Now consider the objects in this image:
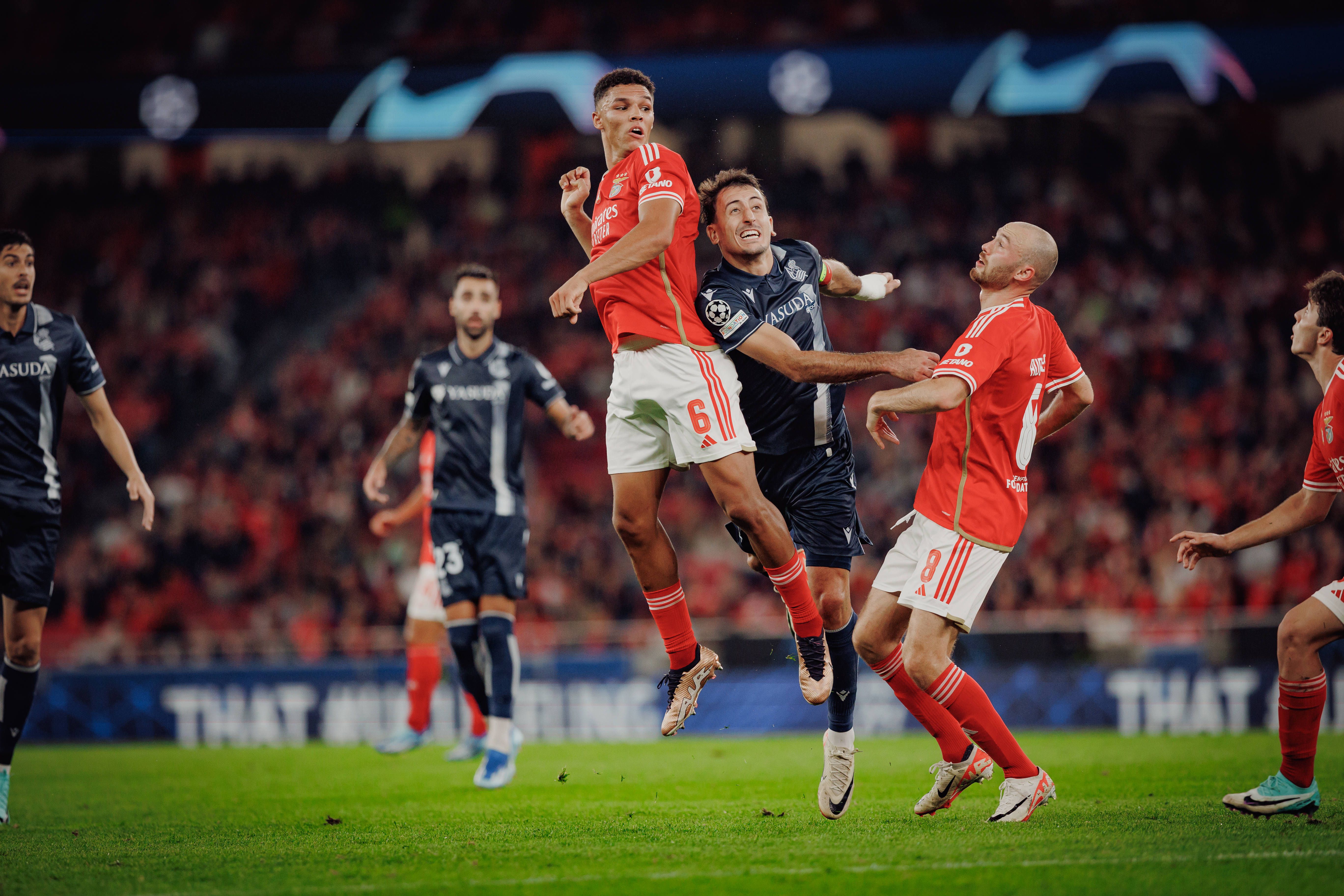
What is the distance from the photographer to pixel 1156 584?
589 inches

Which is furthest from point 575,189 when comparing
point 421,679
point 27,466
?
point 421,679

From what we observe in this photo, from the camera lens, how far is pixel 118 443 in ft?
23.9

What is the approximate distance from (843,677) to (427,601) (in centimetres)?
464

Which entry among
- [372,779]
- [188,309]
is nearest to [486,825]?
[372,779]

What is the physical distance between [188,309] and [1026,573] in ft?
48.9

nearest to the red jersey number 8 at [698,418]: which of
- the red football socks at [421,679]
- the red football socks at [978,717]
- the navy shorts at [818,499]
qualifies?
the navy shorts at [818,499]

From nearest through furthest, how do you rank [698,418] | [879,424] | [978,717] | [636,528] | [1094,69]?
1. [879,424]
2. [978,717]
3. [698,418]
4. [636,528]
5. [1094,69]

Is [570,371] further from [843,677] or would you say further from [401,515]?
[843,677]

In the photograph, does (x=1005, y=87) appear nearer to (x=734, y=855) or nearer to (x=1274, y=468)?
(x=1274, y=468)

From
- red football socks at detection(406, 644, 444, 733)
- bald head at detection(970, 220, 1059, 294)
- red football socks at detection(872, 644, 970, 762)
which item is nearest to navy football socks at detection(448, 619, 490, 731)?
red football socks at detection(406, 644, 444, 733)

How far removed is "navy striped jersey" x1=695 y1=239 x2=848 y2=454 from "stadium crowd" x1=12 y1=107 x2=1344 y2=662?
24.6 feet

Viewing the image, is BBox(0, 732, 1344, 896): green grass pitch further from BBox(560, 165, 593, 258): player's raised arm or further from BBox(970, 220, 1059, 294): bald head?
BBox(560, 165, 593, 258): player's raised arm

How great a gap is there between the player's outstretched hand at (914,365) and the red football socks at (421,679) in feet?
19.2

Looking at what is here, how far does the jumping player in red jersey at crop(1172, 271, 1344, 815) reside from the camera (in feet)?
19.6
